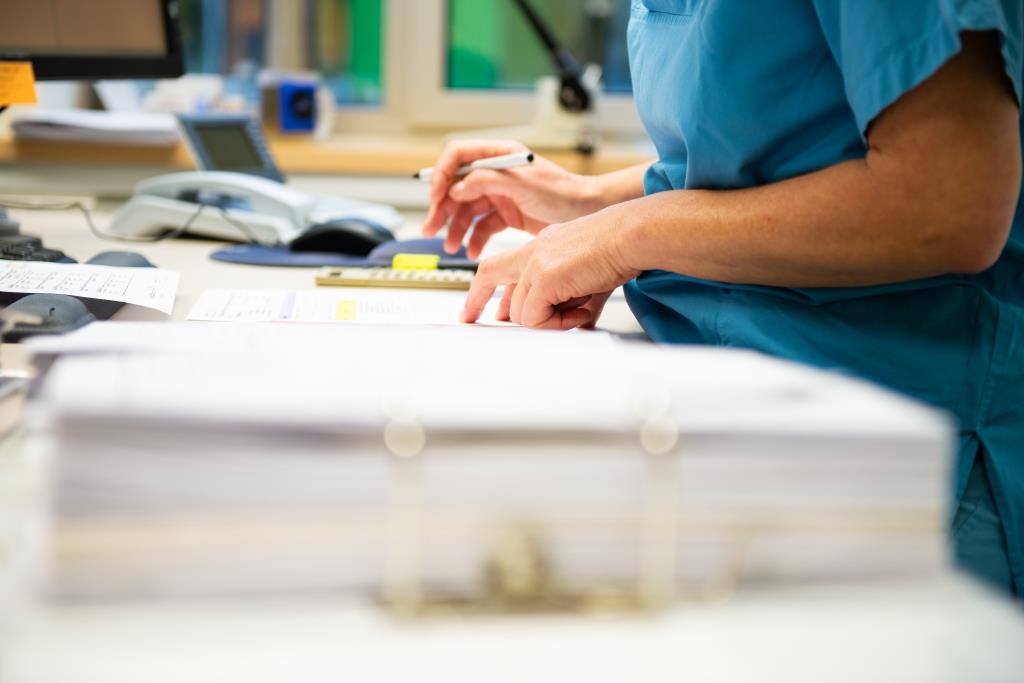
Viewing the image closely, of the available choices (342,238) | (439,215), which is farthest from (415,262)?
(342,238)

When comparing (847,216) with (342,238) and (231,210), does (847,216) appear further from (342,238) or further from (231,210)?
(231,210)

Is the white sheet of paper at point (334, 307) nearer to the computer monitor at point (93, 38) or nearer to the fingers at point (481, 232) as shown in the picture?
the fingers at point (481, 232)

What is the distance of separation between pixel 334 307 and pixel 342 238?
1.25 ft

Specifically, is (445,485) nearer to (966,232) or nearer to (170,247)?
(966,232)

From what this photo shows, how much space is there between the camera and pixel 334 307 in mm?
882

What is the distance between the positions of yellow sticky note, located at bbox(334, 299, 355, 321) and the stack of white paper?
1124 mm

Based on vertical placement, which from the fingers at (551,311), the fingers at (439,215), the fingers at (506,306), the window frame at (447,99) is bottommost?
the window frame at (447,99)

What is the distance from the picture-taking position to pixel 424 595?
33 cm

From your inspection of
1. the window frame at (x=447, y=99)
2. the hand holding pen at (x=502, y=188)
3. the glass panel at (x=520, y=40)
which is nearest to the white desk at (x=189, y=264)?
the hand holding pen at (x=502, y=188)

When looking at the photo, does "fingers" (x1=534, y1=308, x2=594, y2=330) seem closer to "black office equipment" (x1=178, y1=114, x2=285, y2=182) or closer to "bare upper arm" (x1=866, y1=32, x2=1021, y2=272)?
"bare upper arm" (x1=866, y1=32, x2=1021, y2=272)

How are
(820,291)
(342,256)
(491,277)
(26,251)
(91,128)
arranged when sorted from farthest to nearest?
(91,128), (342,256), (26,251), (491,277), (820,291)

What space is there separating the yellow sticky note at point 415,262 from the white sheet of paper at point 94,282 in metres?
0.25

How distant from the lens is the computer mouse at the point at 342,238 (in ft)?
4.06

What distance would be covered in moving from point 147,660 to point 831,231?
461 millimetres
